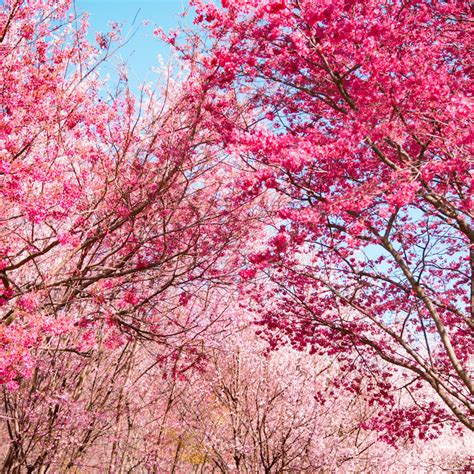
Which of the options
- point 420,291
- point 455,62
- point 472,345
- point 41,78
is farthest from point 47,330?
point 472,345

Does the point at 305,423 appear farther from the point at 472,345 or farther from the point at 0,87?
the point at 0,87

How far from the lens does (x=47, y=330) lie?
5.11 metres

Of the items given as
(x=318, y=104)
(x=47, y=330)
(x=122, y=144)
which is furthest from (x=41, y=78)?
(x=318, y=104)

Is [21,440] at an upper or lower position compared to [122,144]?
lower

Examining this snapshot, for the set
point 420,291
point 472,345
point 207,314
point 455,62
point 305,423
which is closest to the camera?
point 420,291

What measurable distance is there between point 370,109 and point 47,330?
4671 millimetres

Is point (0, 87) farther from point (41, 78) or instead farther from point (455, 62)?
point (455, 62)

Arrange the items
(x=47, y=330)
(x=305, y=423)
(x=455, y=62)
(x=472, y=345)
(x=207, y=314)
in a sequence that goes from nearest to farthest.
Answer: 1. (x=47, y=330)
2. (x=455, y=62)
3. (x=472, y=345)
4. (x=305, y=423)
5. (x=207, y=314)

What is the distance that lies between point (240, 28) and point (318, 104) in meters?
1.79

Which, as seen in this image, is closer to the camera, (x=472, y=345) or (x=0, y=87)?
(x=0, y=87)

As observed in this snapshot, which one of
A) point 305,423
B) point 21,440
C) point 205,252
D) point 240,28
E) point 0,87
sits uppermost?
point 240,28

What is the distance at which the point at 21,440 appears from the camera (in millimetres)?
6762

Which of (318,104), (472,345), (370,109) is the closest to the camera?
(370,109)

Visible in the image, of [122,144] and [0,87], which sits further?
[122,144]
